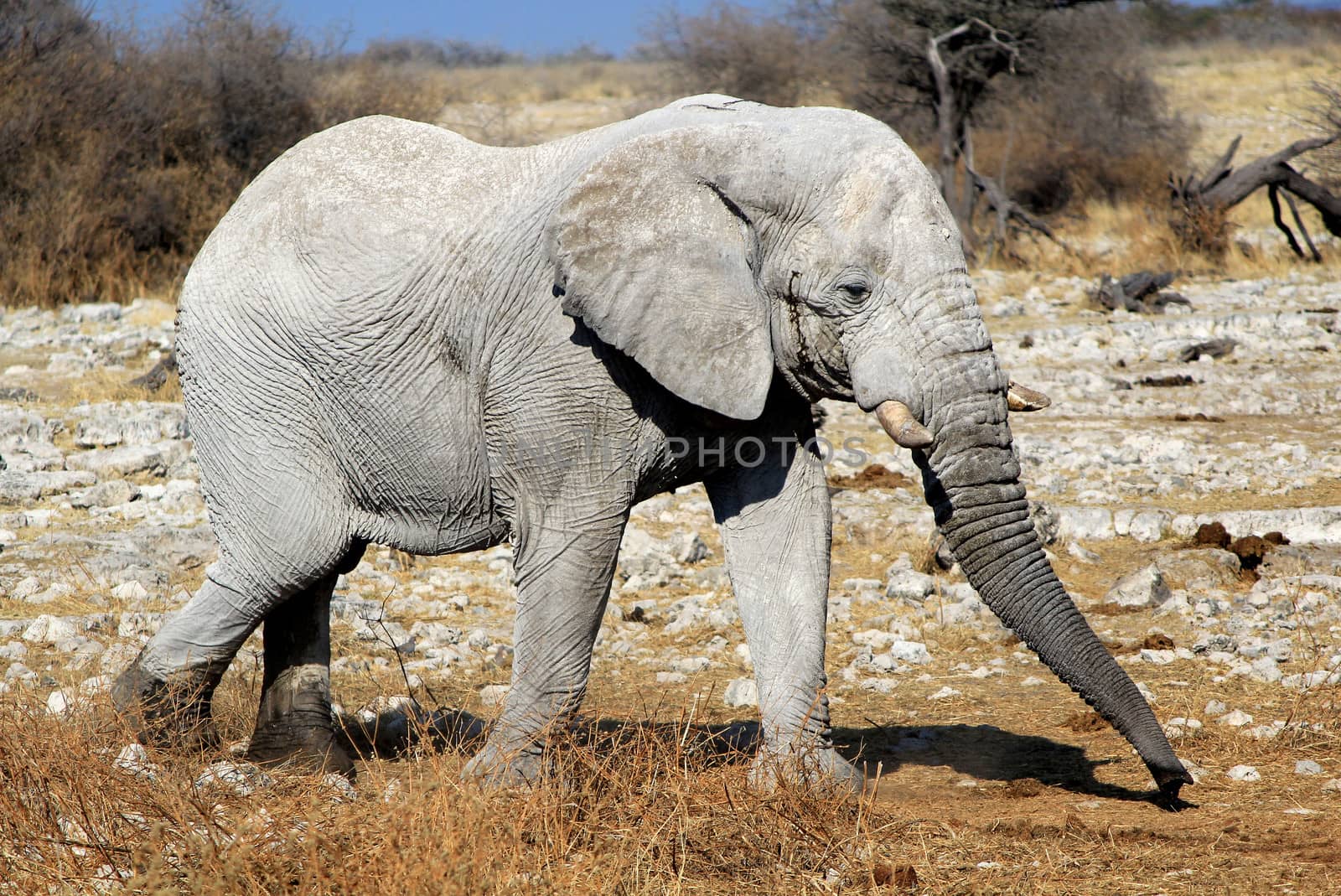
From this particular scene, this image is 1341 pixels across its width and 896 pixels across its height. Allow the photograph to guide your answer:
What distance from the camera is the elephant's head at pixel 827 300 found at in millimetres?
3994

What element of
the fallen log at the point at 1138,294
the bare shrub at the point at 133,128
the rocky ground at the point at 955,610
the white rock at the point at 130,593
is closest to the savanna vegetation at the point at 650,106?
the bare shrub at the point at 133,128

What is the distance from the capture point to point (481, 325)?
438 centimetres

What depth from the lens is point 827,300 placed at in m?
4.11

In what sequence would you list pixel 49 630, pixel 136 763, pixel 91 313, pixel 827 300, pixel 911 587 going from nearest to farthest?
pixel 136 763, pixel 827 300, pixel 49 630, pixel 911 587, pixel 91 313

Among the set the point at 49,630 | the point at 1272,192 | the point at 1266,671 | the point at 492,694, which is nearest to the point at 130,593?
the point at 49,630

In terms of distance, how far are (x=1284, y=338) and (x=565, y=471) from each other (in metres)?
10.5

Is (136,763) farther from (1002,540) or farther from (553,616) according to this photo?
(1002,540)

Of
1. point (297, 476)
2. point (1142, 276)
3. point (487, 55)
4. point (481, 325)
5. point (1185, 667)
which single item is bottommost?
Answer: point (1185, 667)

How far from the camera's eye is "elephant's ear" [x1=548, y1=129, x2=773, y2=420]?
4.14 m

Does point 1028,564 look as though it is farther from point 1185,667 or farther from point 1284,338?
point 1284,338

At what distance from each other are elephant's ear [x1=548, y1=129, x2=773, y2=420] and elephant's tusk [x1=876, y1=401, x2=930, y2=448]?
15.1 inches

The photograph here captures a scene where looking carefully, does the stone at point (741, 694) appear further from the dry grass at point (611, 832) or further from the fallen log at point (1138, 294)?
the fallen log at point (1138, 294)

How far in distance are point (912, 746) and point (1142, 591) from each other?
2.11m

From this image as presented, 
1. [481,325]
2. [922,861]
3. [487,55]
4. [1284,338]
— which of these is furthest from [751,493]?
[487,55]
